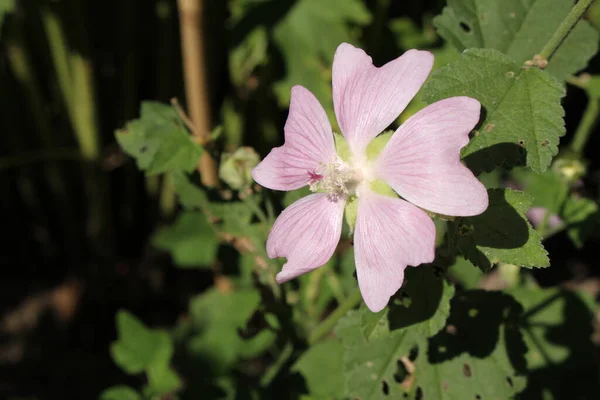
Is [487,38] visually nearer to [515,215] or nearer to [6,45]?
[515,215]

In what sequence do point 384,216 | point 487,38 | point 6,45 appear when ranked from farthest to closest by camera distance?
point 6,45 → point 487,38 → point 384,216

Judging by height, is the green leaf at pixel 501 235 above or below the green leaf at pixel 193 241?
above

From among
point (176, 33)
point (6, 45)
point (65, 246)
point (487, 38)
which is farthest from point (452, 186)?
point (65, 246)

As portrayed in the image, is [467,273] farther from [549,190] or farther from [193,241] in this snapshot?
[193,241]

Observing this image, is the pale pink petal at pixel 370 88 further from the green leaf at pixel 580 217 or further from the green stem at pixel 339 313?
the green leaf at pixel 580 217

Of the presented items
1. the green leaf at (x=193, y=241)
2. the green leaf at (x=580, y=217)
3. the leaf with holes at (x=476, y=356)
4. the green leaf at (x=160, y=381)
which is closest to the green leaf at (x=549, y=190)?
the green leaf at (x=580, y=217)

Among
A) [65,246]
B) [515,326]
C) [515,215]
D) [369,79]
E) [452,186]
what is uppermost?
[369,79]

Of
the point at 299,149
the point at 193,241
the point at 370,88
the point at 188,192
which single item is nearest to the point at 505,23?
the point at 370,88

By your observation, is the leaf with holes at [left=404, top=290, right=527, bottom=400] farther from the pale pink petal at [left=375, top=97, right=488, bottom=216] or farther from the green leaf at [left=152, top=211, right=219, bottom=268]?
the green leaf at [left=152, top=211, right=219, bottom=268]
